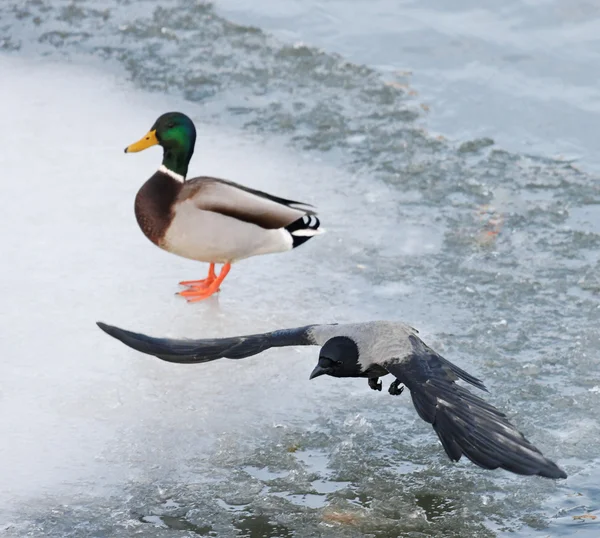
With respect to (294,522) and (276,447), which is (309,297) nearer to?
(276,447)

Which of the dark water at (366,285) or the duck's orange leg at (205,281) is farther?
the duck's orange leg at (205,281)

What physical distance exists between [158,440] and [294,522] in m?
0.73

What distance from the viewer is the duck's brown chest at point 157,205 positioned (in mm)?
5141

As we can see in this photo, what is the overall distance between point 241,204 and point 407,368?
163 centimetres

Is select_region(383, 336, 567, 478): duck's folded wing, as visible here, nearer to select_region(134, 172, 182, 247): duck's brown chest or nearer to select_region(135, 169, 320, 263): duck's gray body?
select_region(135, 169, 320, 263): duck's gray body

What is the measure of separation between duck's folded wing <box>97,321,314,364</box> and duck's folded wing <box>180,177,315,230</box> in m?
1.22

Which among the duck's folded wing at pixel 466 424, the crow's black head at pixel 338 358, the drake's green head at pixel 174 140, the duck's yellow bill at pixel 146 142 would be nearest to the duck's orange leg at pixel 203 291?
the drake's green head at pixel 174 140

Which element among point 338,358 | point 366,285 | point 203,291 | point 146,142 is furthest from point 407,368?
point 146,142

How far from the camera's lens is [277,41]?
8156 mm

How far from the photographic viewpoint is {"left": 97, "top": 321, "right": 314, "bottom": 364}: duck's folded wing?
384 cm

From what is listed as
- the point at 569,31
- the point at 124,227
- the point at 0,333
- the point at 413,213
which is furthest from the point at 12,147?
the point at 569,31

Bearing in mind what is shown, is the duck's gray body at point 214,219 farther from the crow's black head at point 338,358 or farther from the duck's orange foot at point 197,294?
the crow's black head at point 338,358

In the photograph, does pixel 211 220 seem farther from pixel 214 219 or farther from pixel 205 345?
pixel 205 345

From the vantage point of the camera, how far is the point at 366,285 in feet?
17.5
